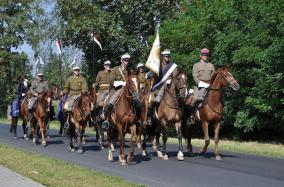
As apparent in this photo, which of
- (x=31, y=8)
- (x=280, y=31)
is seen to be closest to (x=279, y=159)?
(x=280, y=31)

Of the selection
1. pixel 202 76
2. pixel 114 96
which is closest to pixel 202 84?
pixel 202 76

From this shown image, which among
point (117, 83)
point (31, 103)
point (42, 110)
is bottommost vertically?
point (42, 110)

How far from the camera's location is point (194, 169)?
46.3ft

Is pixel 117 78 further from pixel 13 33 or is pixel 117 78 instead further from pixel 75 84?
pixel 13 33

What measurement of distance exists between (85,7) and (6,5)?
31.1 meters

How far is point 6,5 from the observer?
65.9 metres

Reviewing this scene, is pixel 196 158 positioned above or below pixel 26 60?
below

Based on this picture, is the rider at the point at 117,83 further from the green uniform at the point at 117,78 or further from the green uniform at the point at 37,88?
the green uniform at the point at 37,88

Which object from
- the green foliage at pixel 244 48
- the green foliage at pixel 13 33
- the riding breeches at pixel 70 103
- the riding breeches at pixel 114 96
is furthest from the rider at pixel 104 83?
the green foliage at pixel 13 33

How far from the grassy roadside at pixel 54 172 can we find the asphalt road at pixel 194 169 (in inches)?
24.3

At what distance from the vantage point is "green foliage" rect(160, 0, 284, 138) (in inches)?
922

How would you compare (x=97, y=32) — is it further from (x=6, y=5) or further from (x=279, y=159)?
(x=6, y=5)

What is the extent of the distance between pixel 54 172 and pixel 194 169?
3456 mm

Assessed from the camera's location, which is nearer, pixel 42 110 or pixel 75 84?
pixel 75 84
